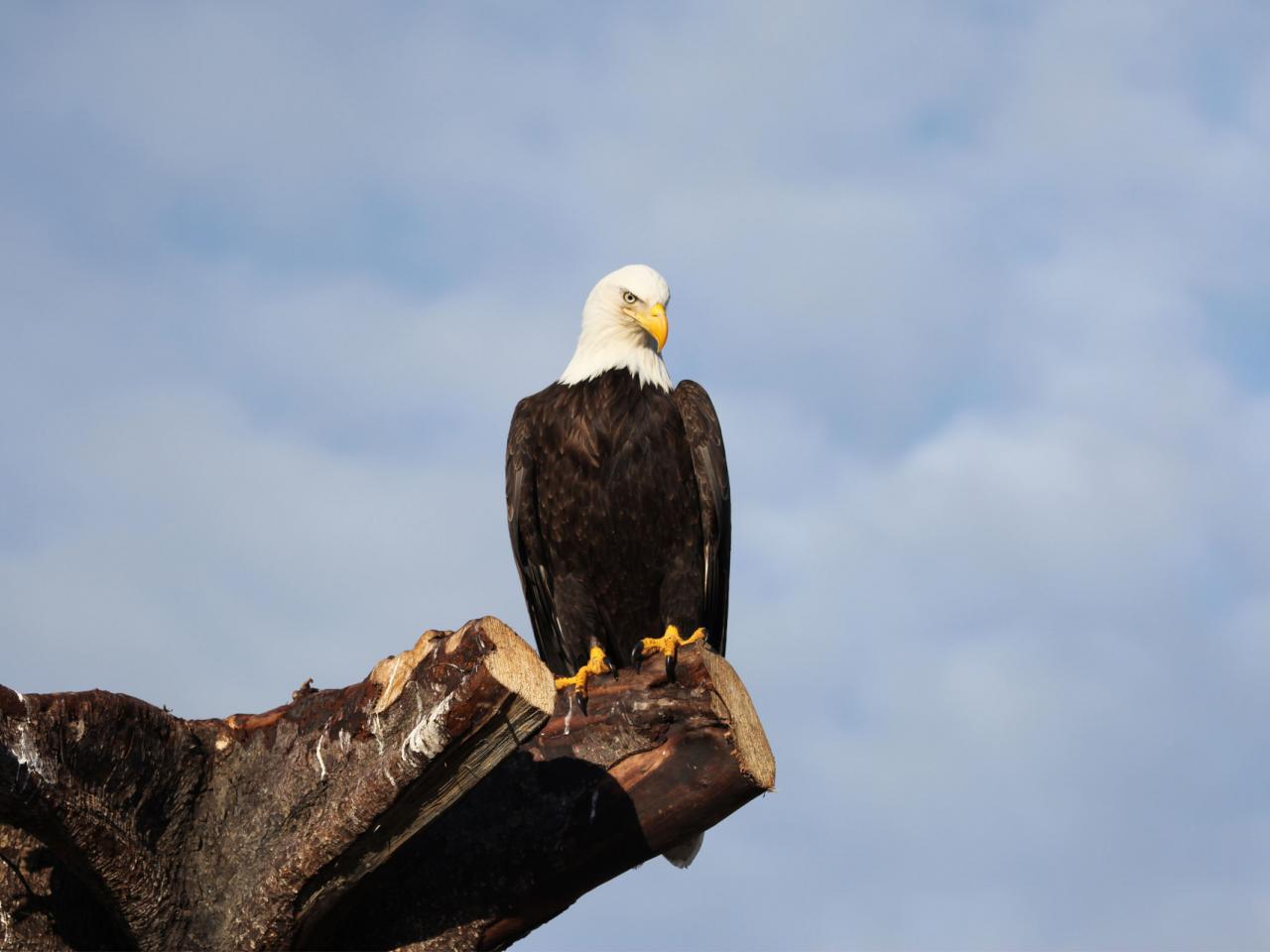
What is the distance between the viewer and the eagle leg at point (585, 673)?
5277mm

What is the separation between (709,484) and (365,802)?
322 cm

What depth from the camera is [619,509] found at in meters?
6.99

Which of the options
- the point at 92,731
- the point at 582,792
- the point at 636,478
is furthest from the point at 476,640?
the point at 636,478

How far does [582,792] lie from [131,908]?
1654 millimetres

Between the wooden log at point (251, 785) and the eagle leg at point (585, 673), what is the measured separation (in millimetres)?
941

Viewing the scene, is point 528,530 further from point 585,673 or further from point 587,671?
point 585,673

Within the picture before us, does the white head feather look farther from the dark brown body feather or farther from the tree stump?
the tree stump

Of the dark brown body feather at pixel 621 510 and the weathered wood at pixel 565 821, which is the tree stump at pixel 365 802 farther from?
the dark brown body feather at pixel 621 510

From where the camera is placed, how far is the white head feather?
24.6 ft

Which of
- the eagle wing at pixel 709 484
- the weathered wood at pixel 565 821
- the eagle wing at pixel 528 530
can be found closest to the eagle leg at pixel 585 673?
the weathered wood at pixel 565 821

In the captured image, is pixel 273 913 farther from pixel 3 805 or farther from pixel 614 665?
pixel 614 665

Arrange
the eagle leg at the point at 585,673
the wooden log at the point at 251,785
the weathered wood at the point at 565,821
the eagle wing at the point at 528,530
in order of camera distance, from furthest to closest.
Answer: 1. the eagle wing at the point at 528,530
2. the eagle leg at the point at 585,673
3. the weathered wood at the point at 565,821
4. the wooden log at the point at 251,785

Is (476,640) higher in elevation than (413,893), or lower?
higher

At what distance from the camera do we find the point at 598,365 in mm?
7535
